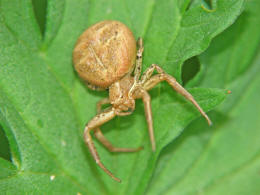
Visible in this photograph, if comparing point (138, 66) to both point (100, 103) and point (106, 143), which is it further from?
point (106, 143)

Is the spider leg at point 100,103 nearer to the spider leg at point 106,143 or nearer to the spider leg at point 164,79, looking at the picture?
the spider leg at point 106,143

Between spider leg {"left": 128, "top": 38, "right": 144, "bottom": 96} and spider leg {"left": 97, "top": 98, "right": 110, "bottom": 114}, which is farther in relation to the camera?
spider leg {"left": 97, "top": 98, "right": 110, "bottom": 114}

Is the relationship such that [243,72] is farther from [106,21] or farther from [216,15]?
[106,21]

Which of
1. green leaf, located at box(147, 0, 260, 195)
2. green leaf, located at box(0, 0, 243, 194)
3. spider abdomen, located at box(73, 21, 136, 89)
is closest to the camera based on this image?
green leaf, located at box(0, 0, 243, 194)

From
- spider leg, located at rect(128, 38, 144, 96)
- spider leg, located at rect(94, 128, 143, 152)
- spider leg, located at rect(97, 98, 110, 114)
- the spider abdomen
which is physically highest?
the spider abdomen

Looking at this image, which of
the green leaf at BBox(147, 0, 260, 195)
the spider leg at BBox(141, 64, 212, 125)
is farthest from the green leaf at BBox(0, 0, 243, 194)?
the green leaf at BBox(147, 0, 260, 195)

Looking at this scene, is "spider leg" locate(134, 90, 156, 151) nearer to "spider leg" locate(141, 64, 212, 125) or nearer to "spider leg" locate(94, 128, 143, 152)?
"spider leg" locate(141, 64, 212, 125)
